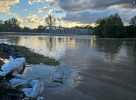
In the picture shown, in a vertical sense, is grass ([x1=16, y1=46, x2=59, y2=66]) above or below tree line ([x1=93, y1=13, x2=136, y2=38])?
below

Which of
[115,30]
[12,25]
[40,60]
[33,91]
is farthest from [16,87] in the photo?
[12,25]

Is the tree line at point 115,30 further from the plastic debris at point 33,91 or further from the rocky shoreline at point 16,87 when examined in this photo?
the plastic debris at point 33,91

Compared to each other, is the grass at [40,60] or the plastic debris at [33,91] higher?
the grass at [40,60]

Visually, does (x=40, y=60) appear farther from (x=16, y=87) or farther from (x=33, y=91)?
(x=33, y=91)

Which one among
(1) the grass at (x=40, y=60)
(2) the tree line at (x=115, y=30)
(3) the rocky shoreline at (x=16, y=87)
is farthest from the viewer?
(2) the tree line at (x=115, y=30)

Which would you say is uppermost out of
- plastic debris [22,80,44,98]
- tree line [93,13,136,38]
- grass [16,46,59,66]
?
tree line [93,13,136,38]

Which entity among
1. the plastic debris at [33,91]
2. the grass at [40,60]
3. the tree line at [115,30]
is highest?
the tree line at [115,30]

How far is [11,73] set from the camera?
6.39 m

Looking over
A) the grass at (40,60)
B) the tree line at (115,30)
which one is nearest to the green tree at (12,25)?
the tree line at (115,30)

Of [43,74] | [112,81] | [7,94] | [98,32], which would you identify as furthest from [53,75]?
[98,32]

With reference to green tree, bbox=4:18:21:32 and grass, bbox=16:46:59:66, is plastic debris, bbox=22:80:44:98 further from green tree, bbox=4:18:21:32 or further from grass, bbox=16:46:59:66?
green tree, bbox=4:18:21:32

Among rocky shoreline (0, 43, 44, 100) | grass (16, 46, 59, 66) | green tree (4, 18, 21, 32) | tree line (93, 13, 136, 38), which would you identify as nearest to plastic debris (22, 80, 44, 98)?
rocky shoreline (0, 43, 44, 100)

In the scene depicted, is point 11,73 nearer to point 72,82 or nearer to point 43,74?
point 43,74

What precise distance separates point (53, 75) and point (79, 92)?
2.22 meters
